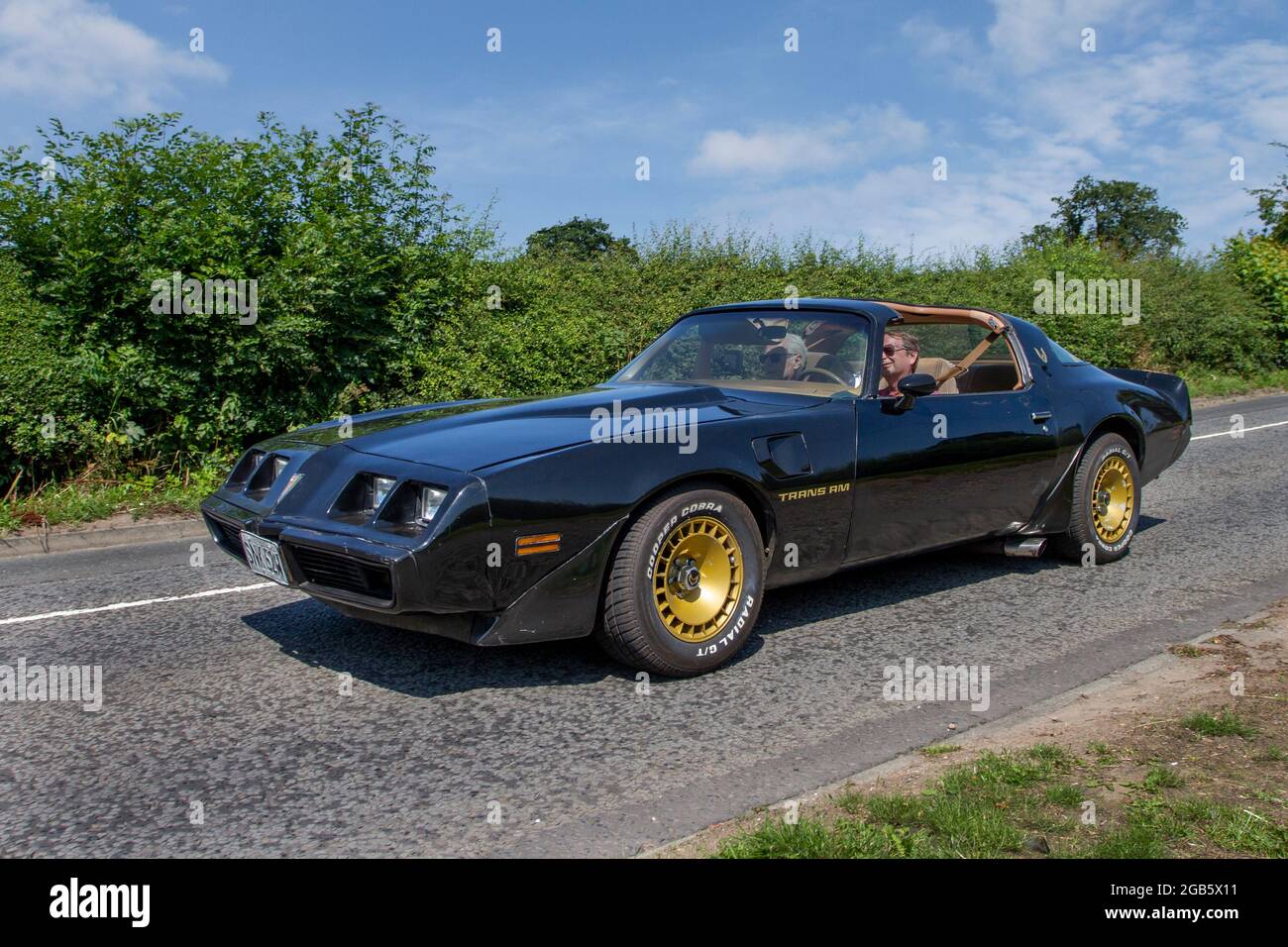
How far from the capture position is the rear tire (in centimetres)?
638

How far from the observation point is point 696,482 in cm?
444

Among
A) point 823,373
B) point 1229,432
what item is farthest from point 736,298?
point 823,373

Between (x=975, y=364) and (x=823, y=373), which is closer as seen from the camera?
(x=823, y=373)

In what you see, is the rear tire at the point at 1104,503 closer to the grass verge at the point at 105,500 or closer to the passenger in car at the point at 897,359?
the passenger in car at the point at 897,359

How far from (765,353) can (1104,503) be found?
A: 8.41 ft

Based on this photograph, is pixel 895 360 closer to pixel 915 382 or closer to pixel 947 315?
pixel 915 382

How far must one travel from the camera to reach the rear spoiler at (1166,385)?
A: 24.4ft

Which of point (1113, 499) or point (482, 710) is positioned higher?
point (1113, 499)

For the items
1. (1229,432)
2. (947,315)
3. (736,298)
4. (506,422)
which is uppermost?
(736,298)

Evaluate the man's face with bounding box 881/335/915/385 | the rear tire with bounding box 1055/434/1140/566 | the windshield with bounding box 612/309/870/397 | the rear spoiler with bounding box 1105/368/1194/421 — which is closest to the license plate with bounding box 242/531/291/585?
the windshield with bounding box 612/309/870/397

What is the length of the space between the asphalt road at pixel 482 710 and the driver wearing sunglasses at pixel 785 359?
1.23m

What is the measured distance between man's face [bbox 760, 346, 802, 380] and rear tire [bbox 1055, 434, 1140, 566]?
2079mm
